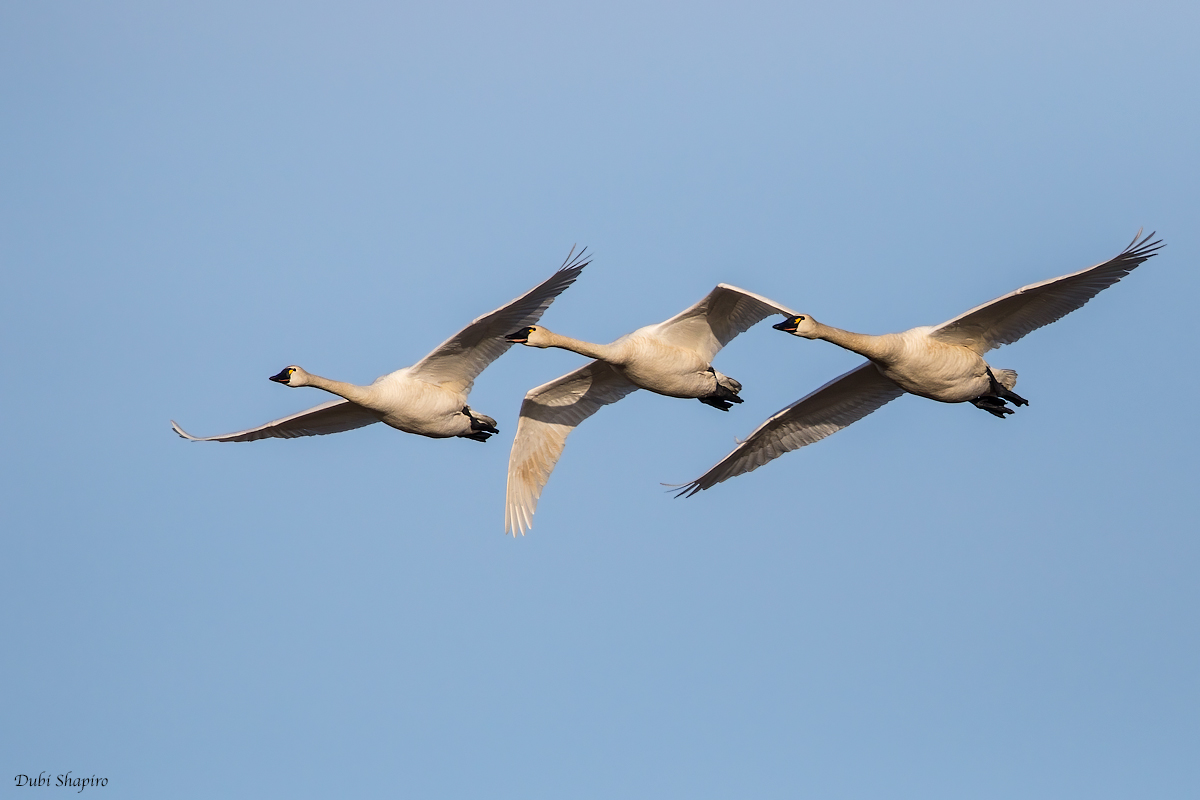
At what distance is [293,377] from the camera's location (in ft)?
101

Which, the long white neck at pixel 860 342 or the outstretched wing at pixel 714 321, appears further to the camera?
the outstretched wing at pixel 714 321

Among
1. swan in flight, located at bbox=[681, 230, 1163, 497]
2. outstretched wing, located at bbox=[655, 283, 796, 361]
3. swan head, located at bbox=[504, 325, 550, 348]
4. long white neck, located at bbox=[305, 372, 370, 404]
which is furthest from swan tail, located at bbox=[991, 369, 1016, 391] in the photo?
long white neck, located at bbox=[305, 372, 370, 404]

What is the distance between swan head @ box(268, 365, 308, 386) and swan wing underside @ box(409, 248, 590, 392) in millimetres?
1806

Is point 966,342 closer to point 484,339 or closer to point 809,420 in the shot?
point 809,420

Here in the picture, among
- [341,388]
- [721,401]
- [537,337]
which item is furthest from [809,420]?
[341,388]

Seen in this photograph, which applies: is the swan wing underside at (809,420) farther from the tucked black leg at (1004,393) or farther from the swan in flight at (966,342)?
the tucked black leg at (1004,393)

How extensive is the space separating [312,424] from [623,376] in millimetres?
5478

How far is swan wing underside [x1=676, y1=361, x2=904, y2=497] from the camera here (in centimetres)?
3059

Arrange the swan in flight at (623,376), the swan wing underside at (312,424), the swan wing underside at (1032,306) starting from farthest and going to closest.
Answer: the swan wing underside at (312,424)
the swan in flight at (623,376)
the swan wing underside at (1032,306)

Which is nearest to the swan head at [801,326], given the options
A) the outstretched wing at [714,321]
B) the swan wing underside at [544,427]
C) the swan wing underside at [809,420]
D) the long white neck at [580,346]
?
the outstretched wing at [714,321]

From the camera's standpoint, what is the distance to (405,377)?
30.3m

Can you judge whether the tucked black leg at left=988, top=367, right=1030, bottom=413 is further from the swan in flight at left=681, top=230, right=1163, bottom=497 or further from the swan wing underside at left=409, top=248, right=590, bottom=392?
the swan wing underside at left=409, top=248, right=590, bottom=392

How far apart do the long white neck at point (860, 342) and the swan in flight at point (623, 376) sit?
2.73ft

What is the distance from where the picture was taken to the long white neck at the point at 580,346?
3000 centimetres
